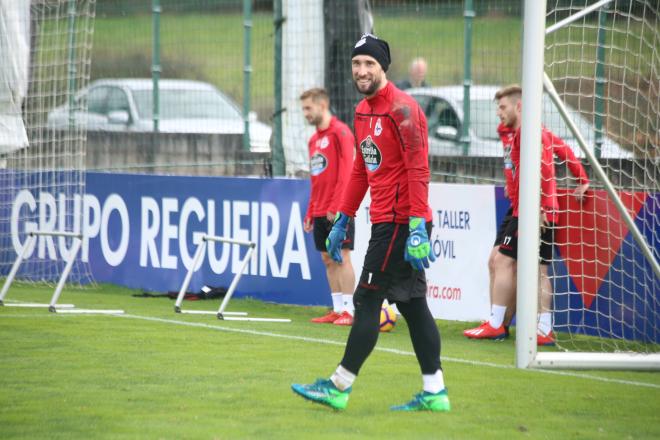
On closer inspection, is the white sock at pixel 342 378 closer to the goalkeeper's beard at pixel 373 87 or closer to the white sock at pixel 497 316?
the goalkeeper's beard at pixel 373 87

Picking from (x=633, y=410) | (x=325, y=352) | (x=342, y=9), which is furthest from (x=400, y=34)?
(x=633, y=410)

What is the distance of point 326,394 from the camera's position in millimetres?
7172

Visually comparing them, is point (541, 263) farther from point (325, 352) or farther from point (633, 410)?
point (633, 410)

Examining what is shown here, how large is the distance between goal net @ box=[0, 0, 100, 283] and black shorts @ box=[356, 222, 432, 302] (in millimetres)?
8078

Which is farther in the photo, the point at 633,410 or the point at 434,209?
the point at 434,209

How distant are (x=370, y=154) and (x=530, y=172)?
928 mm

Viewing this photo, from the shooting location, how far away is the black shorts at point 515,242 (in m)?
10.5

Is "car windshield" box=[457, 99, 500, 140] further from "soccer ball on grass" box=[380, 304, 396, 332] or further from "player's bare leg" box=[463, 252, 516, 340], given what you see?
"player's bare leg" box=[463, 252, 516, 340]

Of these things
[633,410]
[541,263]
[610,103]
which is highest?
[610,103]

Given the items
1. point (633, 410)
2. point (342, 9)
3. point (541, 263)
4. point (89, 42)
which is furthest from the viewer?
point (89, 42)

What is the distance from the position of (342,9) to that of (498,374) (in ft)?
21.9

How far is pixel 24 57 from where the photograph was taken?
15141 mm

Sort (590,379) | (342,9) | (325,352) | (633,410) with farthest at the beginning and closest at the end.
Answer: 1. (342,9)
2. (325,352)
3. (590,379)
4. (633,410)

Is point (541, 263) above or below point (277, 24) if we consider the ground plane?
below
